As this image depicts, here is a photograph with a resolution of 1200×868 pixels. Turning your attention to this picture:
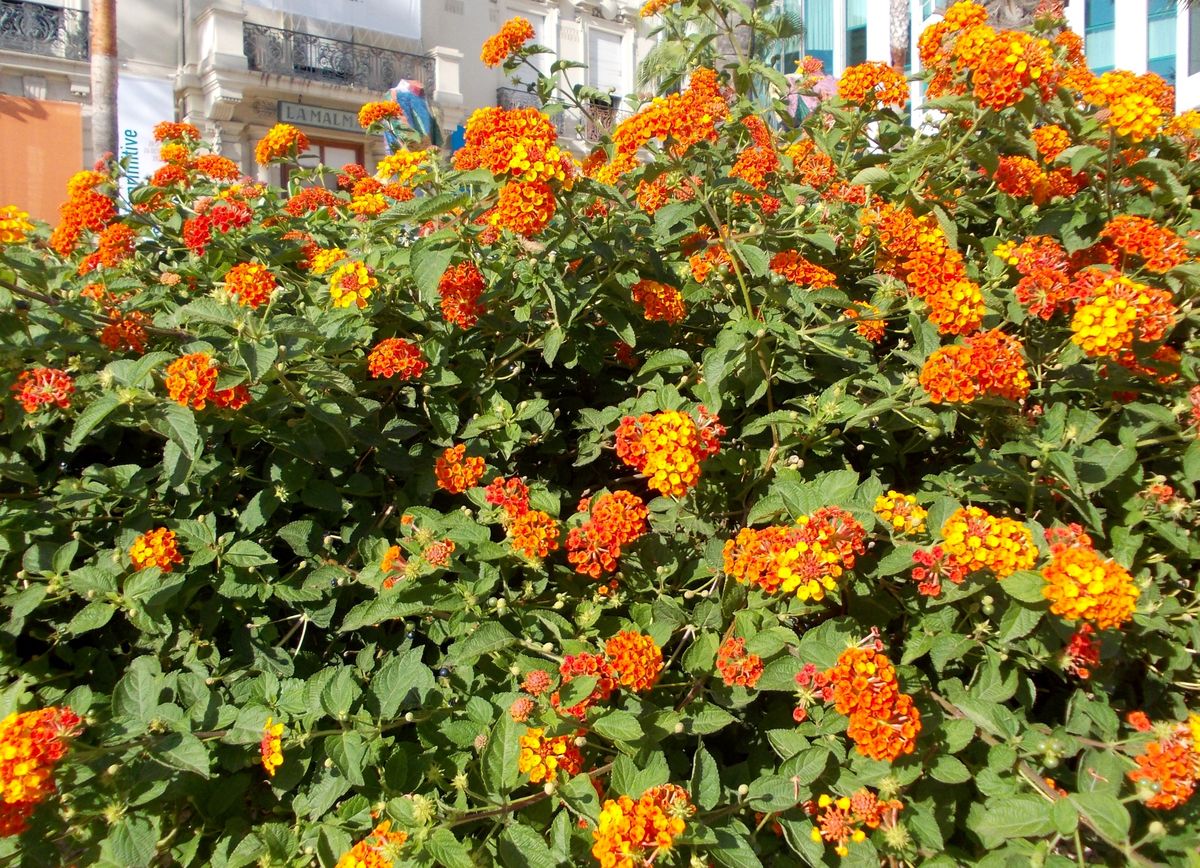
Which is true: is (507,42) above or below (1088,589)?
above

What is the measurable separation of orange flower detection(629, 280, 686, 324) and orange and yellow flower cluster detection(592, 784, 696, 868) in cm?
91

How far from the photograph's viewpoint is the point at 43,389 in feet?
4.64

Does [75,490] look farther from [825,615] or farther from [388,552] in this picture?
[825,615]

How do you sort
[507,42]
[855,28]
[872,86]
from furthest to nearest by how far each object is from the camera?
[855,28] → [507,42] → [872,86]

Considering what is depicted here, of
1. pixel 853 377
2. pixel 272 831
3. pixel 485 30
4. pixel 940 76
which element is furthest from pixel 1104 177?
pixel 485 30

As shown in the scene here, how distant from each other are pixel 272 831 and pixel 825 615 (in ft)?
3.22

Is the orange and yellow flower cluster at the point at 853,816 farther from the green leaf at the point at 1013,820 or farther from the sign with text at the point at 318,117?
the sign with text at the point at 318,117

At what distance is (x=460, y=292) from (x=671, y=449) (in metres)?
0.55

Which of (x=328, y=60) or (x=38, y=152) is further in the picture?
(x=328, y=60)

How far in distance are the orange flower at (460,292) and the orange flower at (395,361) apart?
0.37 ft

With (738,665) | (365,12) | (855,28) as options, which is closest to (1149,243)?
(738,665)

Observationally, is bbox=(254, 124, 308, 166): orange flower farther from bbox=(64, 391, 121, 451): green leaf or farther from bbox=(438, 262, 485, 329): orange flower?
bbox=(64, 391, 121, 451): green leaf

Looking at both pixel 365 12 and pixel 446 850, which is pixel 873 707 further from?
pixel 365 12

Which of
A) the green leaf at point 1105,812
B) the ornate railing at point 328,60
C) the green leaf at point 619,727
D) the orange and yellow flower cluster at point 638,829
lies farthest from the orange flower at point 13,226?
the ornate railing at point 328,60
